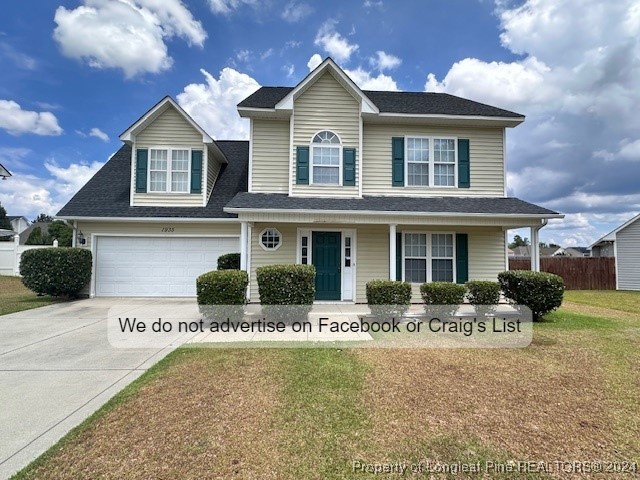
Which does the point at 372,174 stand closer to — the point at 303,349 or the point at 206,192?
the point at 206,192

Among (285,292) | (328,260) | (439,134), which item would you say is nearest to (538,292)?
(328,260)

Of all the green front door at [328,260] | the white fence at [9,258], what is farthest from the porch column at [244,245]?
the white fence at [9,258]

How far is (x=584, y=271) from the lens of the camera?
19.5 metres

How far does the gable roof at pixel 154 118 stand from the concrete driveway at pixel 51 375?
21.6ft

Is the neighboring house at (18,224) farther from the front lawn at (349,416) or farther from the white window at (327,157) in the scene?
the front lawn at (349,416)

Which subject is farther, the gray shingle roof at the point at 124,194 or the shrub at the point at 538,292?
the gray shingle roof at the point at 124,194

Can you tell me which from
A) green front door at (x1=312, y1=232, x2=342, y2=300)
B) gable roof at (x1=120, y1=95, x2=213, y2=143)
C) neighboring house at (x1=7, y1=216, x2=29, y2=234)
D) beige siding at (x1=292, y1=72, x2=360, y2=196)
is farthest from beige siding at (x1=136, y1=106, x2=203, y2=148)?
neighboring house at (x1=7, y1=216, x2=29, y2=234)

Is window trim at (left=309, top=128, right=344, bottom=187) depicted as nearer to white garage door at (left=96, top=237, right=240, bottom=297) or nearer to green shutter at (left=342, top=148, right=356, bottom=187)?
green shutter at (left=342, top=148, right=356, bottom=187)

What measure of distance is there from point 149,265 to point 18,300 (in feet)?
14.1

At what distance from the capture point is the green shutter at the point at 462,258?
10.9 meters

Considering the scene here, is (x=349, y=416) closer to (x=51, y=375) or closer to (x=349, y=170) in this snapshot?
(x=51, y=375)

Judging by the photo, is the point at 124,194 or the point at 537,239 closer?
the point at 537,239

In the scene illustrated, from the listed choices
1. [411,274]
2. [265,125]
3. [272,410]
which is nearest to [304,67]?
[265,125]

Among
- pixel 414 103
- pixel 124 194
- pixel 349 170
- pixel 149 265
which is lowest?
pixel 149 265
